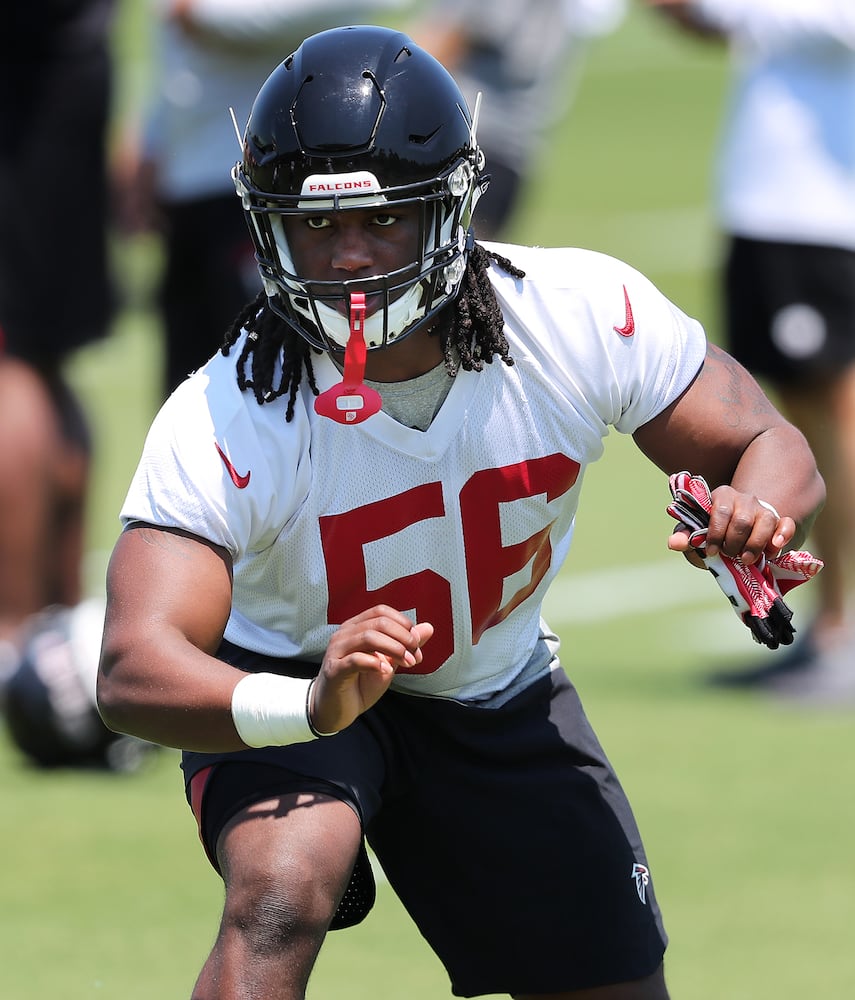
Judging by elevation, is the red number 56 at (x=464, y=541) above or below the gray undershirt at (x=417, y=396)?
below

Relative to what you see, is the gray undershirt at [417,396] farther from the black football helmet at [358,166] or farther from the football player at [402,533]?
the black football helmet at [358,166]

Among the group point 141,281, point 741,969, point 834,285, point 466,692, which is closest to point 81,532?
point 834,285

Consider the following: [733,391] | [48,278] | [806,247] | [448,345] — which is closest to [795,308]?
[806,247]

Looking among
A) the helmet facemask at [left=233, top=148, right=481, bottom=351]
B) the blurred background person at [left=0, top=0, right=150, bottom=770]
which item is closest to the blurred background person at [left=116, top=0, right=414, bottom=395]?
the blurred background person at [left=0, top=0, right=150, bottom=770]

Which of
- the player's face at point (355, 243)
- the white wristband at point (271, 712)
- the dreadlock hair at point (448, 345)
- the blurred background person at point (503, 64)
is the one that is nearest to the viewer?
the white wristband at point (271, 712)

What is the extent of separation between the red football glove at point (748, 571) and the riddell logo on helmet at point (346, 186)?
2.16ft

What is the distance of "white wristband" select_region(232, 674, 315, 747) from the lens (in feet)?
10.5

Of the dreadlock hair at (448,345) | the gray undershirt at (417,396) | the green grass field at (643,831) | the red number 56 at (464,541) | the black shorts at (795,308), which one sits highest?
the dreadlock hair at (448,345)

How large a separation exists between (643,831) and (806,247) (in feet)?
7.00

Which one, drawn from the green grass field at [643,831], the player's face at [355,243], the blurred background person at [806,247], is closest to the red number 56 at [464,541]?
the player's face at [355,243]

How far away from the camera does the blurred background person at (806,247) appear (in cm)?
674

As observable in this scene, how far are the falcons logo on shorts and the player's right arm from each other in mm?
820

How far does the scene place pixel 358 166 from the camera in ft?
11.1

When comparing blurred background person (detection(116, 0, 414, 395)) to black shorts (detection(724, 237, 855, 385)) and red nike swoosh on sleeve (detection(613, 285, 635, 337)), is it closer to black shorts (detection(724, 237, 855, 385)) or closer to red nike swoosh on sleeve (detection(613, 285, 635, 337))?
black shorts (detection(724, 237, 855, 385))
